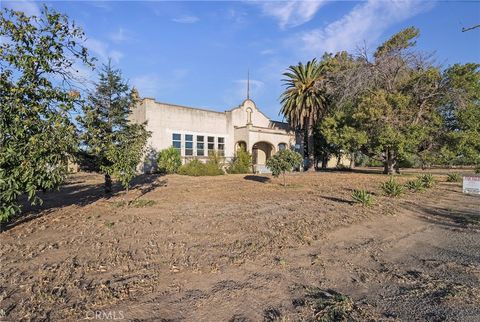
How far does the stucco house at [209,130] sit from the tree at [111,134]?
30.7 ft

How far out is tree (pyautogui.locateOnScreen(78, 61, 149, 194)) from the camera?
26.7ft

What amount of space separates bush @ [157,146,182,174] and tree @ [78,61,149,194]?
1032 cm

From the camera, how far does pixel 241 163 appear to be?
88.4 feet

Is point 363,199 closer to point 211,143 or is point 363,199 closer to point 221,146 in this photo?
point 211,143

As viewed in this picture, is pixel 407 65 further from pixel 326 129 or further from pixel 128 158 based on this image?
pixel 128 158

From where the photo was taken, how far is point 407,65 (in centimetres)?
2233

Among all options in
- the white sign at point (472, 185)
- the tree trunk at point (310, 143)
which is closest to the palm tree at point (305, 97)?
the tree trunk at point (310, 143)

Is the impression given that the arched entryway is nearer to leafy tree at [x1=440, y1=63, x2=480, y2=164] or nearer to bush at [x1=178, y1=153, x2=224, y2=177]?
bush at [x1=178, y1=153, x2=224, y2=177]

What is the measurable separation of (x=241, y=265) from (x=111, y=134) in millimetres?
6215

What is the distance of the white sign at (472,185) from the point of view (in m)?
13.0

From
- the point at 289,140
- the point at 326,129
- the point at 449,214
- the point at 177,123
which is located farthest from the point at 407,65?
the point at 177,123

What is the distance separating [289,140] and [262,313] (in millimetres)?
30917

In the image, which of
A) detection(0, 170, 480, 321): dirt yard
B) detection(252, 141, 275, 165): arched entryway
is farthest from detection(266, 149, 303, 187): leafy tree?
detection(252, 141, 275, 165): arched entryway

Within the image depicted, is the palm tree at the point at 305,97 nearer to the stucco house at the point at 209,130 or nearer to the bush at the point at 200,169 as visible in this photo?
the stucco house at the point at 209,130
